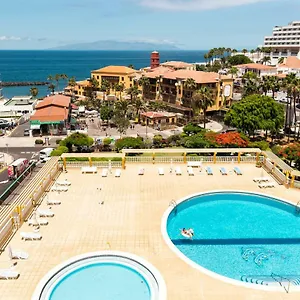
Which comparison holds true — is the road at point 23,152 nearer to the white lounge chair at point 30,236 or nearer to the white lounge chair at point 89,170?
the white lounge chair at point 89,170

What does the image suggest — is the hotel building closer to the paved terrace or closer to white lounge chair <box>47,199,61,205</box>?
the paved terrace

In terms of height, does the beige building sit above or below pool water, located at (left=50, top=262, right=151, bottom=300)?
above

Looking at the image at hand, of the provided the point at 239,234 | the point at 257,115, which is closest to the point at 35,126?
the point at 257,115

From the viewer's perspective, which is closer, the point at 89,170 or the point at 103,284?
the point at 103,284

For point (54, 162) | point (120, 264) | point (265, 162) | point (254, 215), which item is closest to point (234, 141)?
point (265, 162)

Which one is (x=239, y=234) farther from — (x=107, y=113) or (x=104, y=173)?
(x=107, y=113)

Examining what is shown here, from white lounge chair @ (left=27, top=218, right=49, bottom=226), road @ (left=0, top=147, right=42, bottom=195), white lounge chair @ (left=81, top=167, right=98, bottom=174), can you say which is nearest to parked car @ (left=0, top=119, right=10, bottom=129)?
road @ (left=0, top=147, right=42, bottom=195)
